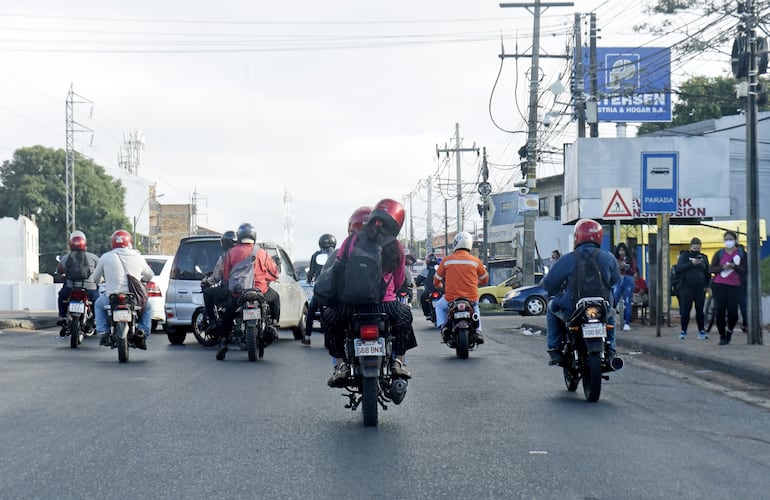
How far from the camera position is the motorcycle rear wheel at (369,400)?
25.4ft

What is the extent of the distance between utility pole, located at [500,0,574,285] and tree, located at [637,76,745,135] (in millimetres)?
23772

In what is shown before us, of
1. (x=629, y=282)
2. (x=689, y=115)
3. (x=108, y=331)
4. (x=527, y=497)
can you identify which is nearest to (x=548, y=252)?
(x=689, y=115)

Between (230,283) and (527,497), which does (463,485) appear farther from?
(230,283)

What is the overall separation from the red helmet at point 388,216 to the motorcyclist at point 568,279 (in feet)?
7.95

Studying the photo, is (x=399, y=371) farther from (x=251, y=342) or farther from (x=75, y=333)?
(x=75, y=333)

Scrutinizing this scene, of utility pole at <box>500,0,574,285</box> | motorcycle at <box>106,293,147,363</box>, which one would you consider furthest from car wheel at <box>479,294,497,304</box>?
motorcycle at <box>106,293,147,363</box>

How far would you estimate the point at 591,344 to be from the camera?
9.38m

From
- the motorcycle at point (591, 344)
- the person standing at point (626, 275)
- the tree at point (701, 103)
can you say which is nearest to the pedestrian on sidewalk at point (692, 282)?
the person standing at point (626, 275)

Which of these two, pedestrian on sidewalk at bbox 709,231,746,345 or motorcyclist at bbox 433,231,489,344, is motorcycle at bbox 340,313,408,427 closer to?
motorcyclist at bbox 433,231,489,344

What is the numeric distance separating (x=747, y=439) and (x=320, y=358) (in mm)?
7455

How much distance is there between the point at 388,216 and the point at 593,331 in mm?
2517

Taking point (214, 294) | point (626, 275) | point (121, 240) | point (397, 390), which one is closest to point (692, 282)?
point (626, 275)

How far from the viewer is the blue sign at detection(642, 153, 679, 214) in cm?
1742

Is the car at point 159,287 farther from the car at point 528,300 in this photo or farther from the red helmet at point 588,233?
the car at point 528,300
